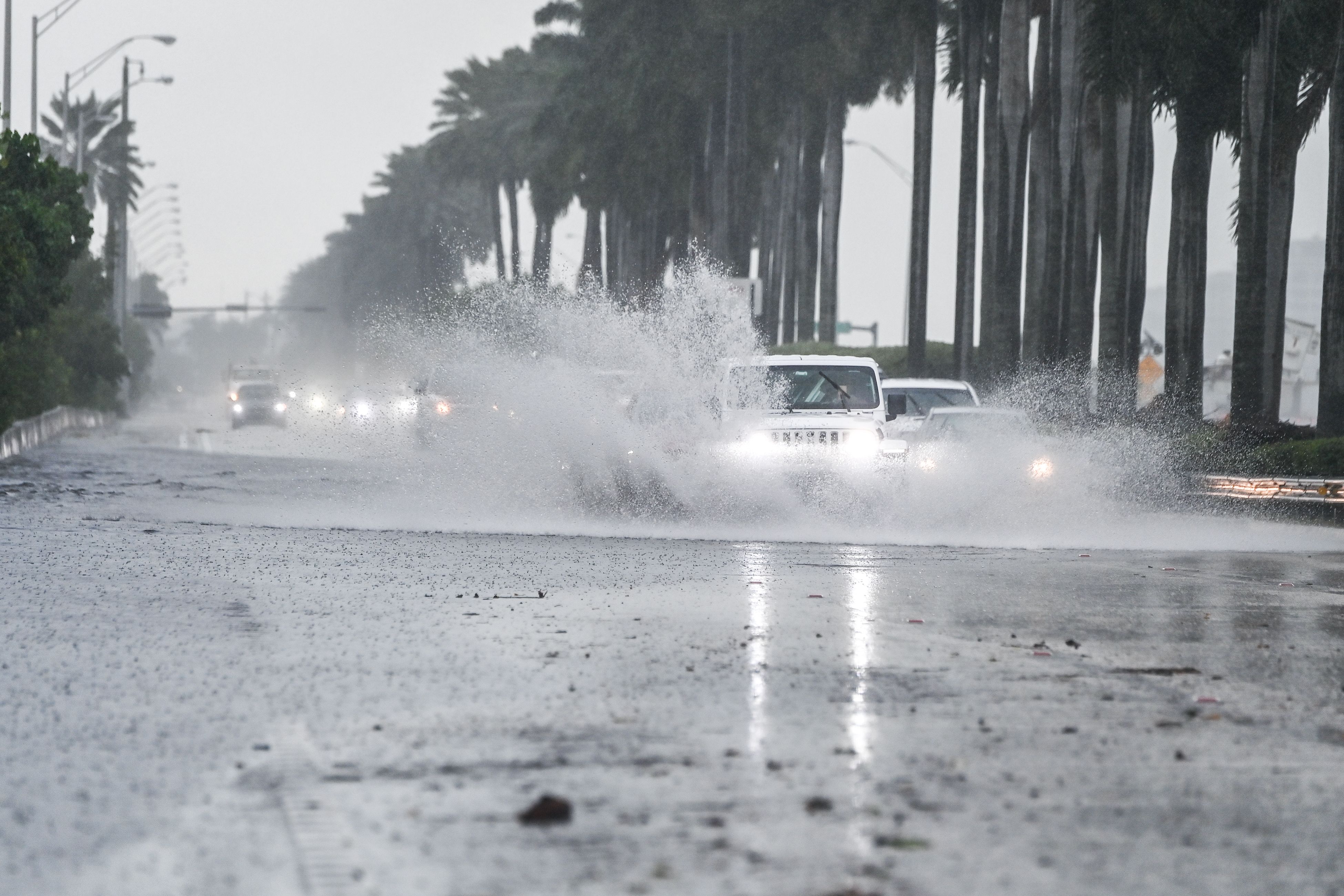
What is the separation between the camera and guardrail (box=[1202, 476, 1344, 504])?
2406 cm

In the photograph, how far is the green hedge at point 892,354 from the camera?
55250 mm

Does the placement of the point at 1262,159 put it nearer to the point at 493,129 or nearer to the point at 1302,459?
the point at 1302,459

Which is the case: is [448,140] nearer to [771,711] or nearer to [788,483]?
[788,483]

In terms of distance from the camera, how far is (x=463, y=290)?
109625 mm

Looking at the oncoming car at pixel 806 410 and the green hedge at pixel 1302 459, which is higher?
the oncoming car at pixel 806 410

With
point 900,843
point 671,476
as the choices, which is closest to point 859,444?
point 671,476

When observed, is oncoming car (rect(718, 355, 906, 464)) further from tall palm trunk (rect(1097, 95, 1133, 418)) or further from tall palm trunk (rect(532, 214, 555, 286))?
tall palm trunk (rect(532, 214, 555, 286))

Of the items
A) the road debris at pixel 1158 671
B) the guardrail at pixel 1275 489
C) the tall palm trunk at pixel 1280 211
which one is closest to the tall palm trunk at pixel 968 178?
the tall palm trunk at pixel 1280 211

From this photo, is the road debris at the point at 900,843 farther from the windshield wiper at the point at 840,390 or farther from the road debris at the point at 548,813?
the windshield wiper at the point at 840,390

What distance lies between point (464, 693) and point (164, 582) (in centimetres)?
590

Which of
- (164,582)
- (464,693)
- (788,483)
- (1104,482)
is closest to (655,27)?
(1104,482)

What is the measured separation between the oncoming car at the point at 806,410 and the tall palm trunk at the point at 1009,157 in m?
21.3

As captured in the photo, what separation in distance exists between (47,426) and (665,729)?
146 ft

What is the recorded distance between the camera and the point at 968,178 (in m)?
46.5
